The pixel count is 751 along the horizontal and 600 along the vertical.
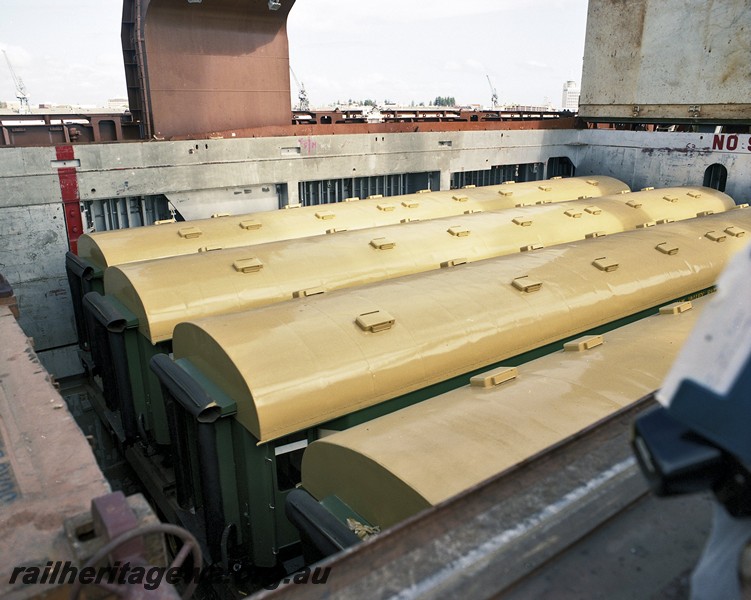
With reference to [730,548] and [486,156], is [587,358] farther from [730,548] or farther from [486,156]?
[486,156]

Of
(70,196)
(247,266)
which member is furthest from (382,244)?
(70,196)

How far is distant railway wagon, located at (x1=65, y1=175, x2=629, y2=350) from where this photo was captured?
1148cm

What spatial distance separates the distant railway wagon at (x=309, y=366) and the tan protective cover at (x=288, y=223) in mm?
4221

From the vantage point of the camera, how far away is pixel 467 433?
5.38 meters

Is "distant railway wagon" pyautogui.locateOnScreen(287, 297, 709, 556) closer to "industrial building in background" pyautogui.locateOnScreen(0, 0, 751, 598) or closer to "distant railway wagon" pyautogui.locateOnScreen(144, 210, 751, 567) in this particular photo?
"industrial building in background" pyautogui.locateOnScreen(0, 0, 751, 598)

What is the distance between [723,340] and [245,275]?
822cm

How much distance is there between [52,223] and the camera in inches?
539

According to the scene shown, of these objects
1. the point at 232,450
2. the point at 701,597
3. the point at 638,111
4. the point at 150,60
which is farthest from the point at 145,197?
the point at 638,111

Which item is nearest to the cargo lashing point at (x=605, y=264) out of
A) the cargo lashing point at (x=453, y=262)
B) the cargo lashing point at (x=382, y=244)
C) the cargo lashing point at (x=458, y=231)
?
the cargo lashing point at (x=453, y=262)

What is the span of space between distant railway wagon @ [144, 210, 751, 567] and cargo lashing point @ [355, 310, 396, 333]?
0.06 feet

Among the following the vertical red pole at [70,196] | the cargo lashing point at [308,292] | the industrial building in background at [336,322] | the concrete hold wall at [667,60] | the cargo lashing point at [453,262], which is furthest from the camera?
the concrete hold wall at [667,60]

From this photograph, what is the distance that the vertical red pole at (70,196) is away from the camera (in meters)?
13.7

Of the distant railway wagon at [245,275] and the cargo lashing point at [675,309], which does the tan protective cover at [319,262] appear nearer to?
the distant railway wagon at [245,275]

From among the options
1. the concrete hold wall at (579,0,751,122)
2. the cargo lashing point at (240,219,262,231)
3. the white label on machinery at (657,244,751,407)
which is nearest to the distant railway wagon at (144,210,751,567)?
the cargo lashing point at (240,219,262,231)
